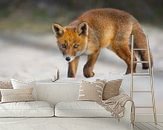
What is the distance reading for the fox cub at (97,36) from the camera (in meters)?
4.50

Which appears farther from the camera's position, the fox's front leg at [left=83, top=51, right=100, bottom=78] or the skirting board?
the skirting board

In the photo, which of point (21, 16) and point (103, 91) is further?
point (21, 16)

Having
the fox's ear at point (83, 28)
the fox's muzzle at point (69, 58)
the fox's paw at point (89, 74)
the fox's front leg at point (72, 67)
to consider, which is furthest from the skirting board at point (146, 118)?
the fox's ear at point (83, 28)

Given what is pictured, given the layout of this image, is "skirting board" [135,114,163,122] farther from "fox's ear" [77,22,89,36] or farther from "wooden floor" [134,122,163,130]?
"fox's ear" [77,22,89,36]

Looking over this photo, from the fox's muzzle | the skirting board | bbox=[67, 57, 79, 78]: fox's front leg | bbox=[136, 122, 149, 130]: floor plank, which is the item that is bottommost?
bbox=[136, 122, 149, 130]: floor plank

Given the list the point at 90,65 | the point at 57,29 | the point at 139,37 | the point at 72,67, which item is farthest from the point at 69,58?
the point at 139,37

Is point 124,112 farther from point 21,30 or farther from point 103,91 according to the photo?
point 21,30

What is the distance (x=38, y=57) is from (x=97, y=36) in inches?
30.6

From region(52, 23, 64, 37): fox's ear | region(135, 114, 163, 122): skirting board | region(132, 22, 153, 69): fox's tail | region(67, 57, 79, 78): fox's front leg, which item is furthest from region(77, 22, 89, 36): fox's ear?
region(135, 114, 163, 122): skirting board

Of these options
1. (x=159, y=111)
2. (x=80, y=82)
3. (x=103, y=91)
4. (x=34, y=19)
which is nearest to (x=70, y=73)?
(x=80, y=82)

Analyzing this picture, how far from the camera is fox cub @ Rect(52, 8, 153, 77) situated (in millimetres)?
4496

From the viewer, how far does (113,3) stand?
4.63 m

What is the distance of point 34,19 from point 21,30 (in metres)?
0.21

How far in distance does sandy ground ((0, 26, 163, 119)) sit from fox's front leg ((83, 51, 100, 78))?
5 centimetres
